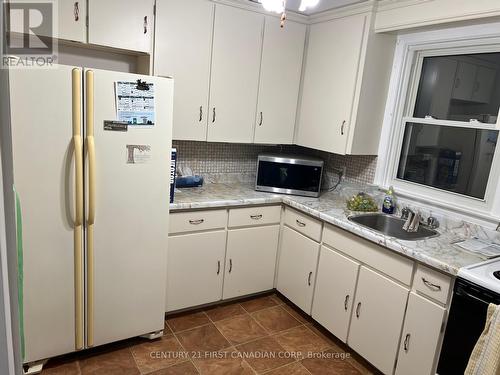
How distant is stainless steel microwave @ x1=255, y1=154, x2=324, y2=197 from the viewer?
9.47 ft

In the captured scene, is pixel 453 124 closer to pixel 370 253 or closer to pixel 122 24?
pixel 370 253

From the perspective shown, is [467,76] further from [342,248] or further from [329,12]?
[342,248]

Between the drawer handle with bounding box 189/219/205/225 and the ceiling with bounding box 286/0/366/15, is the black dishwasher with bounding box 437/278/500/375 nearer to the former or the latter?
the drawer handle with bounding box 189/219/205/225

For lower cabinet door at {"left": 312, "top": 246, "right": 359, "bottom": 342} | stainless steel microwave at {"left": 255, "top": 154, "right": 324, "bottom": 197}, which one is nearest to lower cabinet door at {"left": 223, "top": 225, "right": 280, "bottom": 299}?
stainless steel microwave at {"left": 255, "top": 154, "right": 324, "bottom": 197}

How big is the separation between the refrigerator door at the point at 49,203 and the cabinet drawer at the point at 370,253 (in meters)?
1.56

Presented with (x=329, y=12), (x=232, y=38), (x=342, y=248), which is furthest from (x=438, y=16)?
(x=342, y=248)

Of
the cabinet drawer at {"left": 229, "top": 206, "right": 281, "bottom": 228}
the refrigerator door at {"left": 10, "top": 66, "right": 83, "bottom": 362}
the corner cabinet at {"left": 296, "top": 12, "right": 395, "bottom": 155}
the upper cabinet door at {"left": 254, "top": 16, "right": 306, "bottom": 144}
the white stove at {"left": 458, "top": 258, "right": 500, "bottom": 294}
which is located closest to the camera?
the white stove at {"left": 458, "top": 258, "right": 500, "bottom": 294}

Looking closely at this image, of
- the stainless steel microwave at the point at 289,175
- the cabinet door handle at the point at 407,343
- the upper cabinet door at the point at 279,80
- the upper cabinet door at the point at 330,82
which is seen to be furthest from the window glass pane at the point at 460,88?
the cabinet door handle at the point at 407,343

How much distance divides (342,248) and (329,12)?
1.76 metres

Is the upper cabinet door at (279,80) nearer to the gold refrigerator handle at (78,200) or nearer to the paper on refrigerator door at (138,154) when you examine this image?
the paper on refrigerator door at (138,154)

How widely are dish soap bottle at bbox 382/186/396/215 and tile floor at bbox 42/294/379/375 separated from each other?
3.27 feet

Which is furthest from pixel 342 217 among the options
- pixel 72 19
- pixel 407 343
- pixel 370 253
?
pixel 72 19

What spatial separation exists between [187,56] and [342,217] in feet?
5.06

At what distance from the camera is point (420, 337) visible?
191cm
